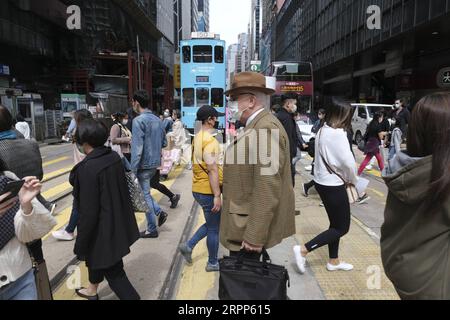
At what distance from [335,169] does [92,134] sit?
7.19ft

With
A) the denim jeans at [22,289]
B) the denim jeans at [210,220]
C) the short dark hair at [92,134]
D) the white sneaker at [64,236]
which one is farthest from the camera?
the white sneaker at [64,236]

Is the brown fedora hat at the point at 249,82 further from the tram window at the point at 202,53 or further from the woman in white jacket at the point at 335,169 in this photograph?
the tram window at the point at 202,53

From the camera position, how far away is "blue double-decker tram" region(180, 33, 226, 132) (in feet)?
57.8

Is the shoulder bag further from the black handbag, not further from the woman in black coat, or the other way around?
the woman in black coat

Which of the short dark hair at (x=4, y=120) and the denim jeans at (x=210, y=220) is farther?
the denim jeans at (x=210, y=220)

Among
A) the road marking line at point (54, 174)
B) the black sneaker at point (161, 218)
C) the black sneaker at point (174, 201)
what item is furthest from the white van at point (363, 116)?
the black sneaker at point (161, 218)

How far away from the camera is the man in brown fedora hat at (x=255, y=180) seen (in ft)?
7.32

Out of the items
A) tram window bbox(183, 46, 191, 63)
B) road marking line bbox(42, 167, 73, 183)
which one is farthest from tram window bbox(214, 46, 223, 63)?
road marking line bbox(42, 167, 73, 183)

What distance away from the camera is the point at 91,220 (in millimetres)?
2590

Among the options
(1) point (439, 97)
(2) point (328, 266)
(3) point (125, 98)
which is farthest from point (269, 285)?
(3) point (125, 98)

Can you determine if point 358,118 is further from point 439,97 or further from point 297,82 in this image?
point 439,97

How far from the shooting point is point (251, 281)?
2.09 m

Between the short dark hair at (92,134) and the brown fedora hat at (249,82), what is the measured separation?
3.46 feet

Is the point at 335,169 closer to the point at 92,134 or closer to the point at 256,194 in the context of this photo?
the point at 256,194
